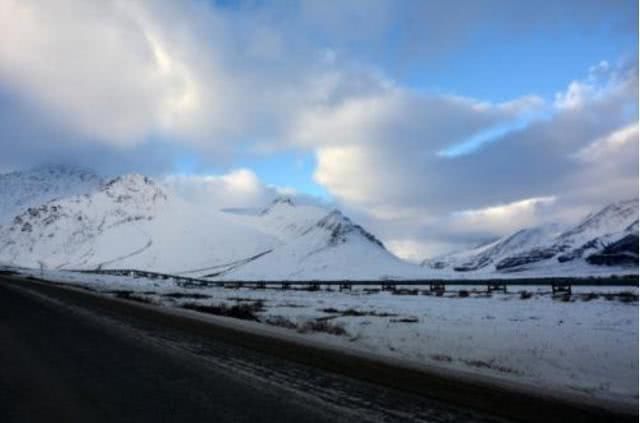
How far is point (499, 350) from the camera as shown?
12.5 meters

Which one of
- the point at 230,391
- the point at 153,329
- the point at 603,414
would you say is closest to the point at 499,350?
the point at 603,414

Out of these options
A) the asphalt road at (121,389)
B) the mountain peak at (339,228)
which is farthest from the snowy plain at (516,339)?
the mountain peak at (339,228)

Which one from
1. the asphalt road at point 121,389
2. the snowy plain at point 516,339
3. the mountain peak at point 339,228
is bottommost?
the asphalt road at point 121,389

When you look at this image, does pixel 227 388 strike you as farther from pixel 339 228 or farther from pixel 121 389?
pixel 339 228

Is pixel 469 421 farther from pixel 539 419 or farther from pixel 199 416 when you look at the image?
pixel 199 416

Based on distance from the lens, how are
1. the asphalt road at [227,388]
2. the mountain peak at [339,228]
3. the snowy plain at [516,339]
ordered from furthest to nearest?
1. the mountain peak at [339,228]
2. the snowy plain at [516,339]
3. the asphalt road at [227,388]

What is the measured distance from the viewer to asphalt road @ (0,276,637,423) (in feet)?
23.0

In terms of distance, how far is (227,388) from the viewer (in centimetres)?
836

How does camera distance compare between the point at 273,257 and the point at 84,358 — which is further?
the point at 273,257

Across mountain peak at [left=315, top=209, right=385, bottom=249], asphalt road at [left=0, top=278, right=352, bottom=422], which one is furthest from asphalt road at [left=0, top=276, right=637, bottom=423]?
mountain peak at [left=315, top=209, right=385, bottom=249]

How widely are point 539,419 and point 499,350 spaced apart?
5760 mm

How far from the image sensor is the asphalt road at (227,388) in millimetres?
7008

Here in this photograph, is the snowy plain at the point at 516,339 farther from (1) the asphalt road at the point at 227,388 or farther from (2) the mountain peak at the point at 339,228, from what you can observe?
(2) the mountain peak at the point at 339,228

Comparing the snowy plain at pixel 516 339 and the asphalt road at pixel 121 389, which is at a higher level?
the snowy plain at pixel 516 339
